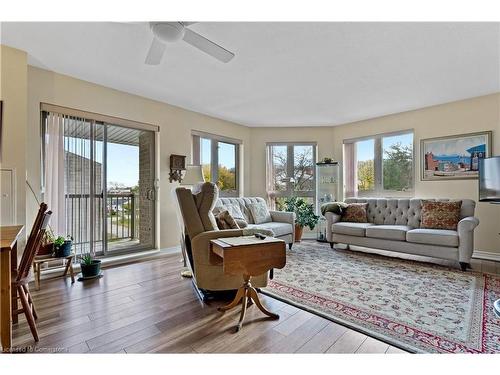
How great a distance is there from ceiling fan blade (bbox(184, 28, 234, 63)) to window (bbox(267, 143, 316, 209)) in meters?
3.52

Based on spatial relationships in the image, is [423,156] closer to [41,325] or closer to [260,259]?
[260,259]

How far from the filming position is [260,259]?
1.96m

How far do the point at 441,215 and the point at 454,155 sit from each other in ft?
3.70

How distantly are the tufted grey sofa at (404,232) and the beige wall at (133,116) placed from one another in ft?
8.84

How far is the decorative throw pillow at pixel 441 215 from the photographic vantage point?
349cm

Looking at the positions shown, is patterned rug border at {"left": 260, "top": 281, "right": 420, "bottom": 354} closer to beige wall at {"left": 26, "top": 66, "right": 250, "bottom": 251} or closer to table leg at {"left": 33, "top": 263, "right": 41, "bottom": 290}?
table leg at {"left": 33, "top": 263, "right": 41, "bottom": 290}

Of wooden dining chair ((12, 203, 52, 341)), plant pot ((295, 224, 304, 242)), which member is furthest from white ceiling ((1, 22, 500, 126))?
plant pot ((295, 224, 304, 242))

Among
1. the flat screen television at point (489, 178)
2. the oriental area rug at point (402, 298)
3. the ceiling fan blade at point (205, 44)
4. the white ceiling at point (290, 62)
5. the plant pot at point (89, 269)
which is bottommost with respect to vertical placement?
the oriental area rug at point (402, 298)

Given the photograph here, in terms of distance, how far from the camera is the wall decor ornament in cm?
416

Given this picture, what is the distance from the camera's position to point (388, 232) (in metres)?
3.71

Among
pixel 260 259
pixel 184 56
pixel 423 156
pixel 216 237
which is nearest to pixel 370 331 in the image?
pixel 260 259

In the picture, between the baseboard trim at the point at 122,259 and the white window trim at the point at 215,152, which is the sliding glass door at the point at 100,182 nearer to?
the baseboard trim at the point at 122,259

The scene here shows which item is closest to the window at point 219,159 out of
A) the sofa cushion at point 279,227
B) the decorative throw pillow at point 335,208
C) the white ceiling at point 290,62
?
the white ceiling at point 290,62
